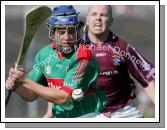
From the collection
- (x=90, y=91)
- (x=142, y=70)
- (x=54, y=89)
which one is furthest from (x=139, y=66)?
(x=54, y=89)

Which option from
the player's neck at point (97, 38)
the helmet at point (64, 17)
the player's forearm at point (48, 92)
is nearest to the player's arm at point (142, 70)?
the player's neck at point (97, 38)

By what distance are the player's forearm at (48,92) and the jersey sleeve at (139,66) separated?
1.07 metres

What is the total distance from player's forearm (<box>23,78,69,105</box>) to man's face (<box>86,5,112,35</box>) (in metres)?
1.09

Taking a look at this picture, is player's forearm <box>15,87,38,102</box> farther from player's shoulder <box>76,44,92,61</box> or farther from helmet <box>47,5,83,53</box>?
player's shoulder <box>76,44,92,61</box>

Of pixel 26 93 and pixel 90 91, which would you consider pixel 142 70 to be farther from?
pixel 26 93

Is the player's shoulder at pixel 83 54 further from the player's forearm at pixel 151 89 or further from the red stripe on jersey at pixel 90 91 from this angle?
the player's forearm at pixel 151 89

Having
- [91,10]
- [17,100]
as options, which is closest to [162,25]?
[91,10]

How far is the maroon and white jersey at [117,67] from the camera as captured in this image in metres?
7.52

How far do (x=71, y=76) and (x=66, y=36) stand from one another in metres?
0.38

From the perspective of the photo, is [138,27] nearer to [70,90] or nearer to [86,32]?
[86,32]

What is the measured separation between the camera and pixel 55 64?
7047mm

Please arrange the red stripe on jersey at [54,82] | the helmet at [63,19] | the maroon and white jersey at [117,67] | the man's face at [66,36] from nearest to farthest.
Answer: the man's face at [66,36], the helmet at [63,19], the red stripe on jersey at [54,82], the maroon and white jersey at [117,67]

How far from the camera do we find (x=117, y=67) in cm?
754

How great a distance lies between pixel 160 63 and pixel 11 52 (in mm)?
1699
